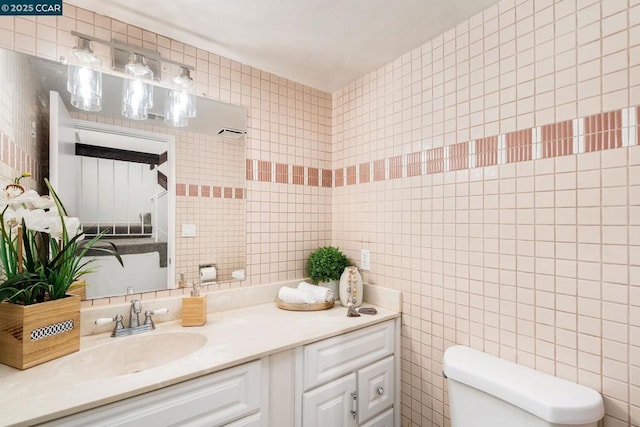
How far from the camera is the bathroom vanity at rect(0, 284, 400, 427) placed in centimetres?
86

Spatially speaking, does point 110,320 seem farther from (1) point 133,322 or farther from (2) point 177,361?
(2) point 177,361

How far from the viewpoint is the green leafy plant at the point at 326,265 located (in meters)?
1.78

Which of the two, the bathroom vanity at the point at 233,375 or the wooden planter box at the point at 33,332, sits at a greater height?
the wooden planter box at the point at 33,332

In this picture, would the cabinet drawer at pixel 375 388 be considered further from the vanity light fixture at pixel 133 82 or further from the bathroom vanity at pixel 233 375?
the vanity light fixture at pixel 133 82

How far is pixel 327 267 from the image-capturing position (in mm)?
1777

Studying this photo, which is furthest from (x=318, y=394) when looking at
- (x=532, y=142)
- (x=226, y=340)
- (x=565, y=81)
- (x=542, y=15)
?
(x=542, y=15)

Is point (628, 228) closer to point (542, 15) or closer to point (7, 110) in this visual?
point (542, 15)

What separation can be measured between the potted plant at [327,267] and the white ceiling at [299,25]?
43.1 inches

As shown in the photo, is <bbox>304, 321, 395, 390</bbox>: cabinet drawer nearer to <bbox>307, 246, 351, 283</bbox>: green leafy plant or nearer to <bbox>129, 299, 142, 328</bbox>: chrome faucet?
<bbox>307, 246, 351, 283</bbox>: green leafy plant

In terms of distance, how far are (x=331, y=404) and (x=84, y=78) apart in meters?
1.74

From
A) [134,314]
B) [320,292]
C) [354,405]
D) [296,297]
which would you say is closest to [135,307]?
[134,314]

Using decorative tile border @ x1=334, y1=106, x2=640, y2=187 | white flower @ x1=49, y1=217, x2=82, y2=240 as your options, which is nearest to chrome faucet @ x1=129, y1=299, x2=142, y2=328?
white flower @ x1=49, y1=217, x2=82, y2=240

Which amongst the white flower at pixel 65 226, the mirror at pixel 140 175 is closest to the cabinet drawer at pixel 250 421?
the mirror at pixel 140 175

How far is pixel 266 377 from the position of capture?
116cm
